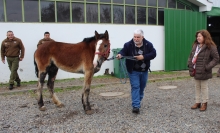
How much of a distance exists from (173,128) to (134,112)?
1.09 metres

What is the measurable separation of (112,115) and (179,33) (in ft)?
27.5

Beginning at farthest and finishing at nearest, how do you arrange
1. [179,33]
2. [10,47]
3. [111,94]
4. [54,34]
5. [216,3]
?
[216,3]
[179,33]
[54,34]
[10,47]
[111,94]

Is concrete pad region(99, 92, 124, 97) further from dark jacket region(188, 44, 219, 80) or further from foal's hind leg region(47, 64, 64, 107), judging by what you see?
dark jacket region(188, 44, 219, 80)

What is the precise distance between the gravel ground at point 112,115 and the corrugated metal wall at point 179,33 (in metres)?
4.95

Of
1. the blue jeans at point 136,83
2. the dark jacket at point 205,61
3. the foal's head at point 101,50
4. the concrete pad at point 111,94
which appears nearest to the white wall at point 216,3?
the concrete pad at point 111,94

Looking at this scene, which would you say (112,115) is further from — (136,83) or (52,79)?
(52,79)

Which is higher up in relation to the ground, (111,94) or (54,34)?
(54,34)

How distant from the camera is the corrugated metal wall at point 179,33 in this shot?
37.6 feet

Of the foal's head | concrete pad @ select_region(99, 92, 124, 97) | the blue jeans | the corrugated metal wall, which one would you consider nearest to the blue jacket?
the blue jeans

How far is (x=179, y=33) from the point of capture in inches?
463

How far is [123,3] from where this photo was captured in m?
10.6

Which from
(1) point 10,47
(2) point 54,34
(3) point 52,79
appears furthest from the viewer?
(2) point 54,34

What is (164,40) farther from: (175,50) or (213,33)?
(213,33)

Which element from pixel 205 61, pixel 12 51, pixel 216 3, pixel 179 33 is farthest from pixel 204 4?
pixel 12 51
